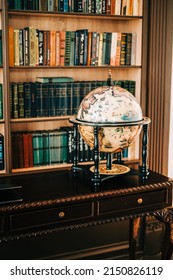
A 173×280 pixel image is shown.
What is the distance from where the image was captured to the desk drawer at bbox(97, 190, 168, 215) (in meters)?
2.61

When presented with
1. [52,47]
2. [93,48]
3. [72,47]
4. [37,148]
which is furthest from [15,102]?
[93,48]

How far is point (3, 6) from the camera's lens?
130 inches

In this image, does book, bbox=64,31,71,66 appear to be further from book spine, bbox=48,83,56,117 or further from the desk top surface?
the desk top surface

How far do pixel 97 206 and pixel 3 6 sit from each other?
64.1 inches

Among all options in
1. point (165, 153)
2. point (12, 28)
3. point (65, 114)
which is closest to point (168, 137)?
point (165, 153)

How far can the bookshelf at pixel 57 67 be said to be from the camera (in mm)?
3453

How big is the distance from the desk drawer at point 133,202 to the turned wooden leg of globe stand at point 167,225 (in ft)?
0.18

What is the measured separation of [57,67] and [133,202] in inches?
53.8

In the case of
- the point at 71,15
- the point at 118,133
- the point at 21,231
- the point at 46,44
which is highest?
the point at 71,15

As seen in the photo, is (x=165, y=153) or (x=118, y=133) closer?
(x=118, y=133)

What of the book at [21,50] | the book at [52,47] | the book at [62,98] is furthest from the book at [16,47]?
the book at [62,98]

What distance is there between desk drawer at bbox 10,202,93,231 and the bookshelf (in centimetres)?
109

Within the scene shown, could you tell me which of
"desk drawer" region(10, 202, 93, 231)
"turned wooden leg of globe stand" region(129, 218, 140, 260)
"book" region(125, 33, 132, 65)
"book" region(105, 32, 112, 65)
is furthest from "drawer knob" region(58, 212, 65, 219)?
"book" region(125, 33, 132, 65)
